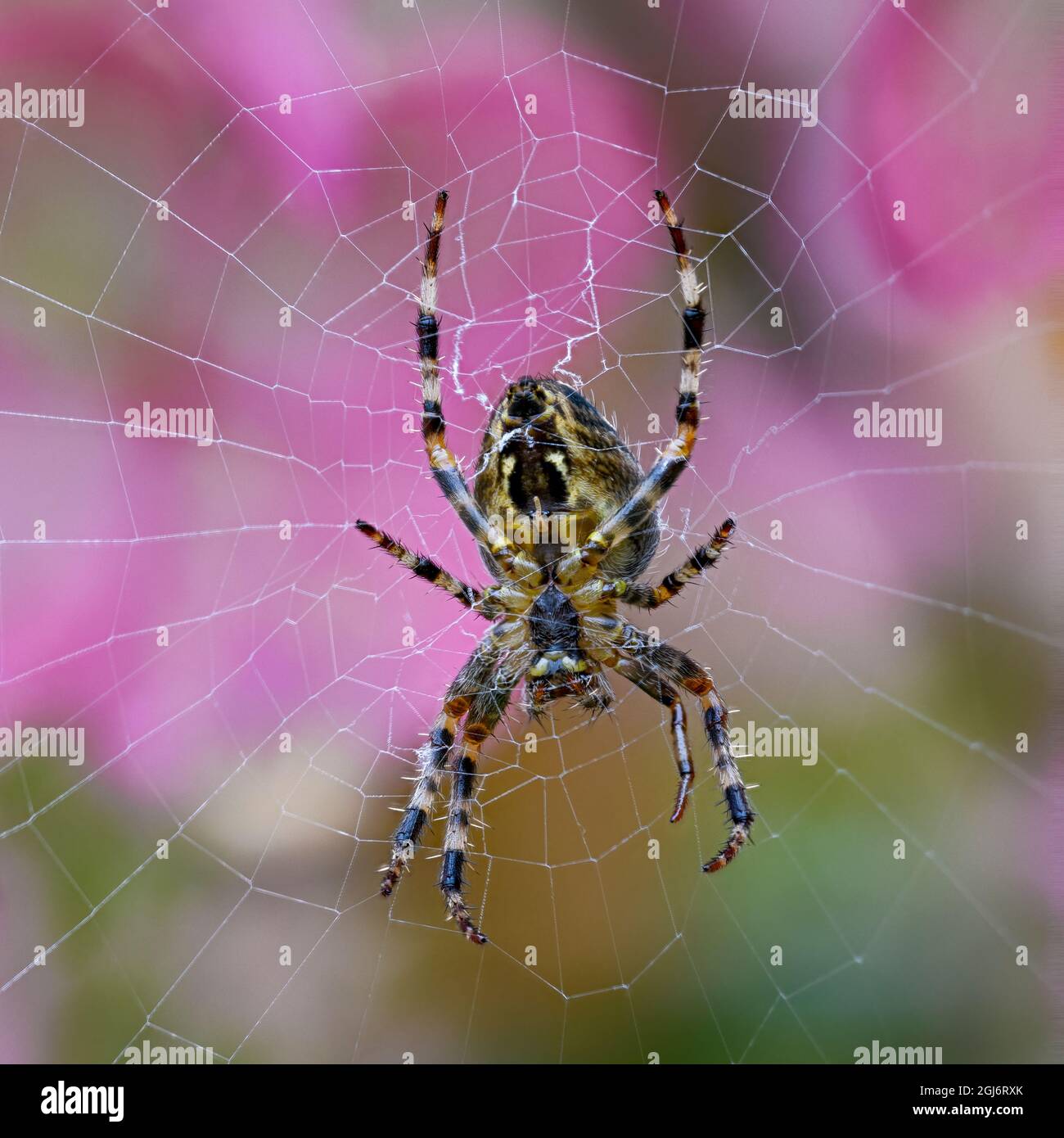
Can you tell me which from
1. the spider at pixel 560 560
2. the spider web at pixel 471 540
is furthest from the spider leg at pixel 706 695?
the spider web at pixel 471 540

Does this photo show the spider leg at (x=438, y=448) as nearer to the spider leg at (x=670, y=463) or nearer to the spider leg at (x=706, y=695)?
the spider leg at (x=670, y=463)

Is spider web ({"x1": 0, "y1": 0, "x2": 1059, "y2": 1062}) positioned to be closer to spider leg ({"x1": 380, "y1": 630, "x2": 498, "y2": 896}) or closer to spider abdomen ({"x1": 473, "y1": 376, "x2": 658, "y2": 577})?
spider leg ({"x1": 380, "y1": 630, "x2": 498, "y2": 896})

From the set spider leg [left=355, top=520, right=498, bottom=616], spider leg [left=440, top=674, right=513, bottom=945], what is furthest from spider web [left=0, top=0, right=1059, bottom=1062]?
spider leg [left=355, top=520, right=498, bottom=616]

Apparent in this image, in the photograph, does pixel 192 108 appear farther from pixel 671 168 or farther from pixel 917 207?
pixel 917 207

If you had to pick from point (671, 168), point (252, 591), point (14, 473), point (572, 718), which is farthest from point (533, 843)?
point (671, 168)

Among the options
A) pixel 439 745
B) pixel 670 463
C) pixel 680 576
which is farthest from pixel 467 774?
pixel 670 463

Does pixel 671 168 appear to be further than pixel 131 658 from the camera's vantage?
Yes
